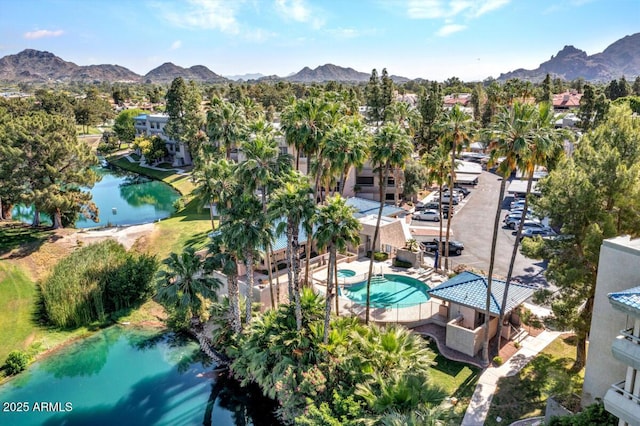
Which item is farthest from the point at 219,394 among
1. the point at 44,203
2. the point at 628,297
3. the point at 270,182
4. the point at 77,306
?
the point at 44,203

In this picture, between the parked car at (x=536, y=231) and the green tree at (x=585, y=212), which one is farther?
the parked car at (x=536, y=231)

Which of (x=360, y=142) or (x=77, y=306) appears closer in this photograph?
(x=360, y=142)

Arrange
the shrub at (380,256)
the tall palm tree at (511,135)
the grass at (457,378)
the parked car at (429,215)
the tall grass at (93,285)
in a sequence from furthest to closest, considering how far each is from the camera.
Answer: the parked car at (429,215), the shrub at (380,256), the tall grass at (93,285), the grass at (457,378), the tall palm tree at (511,135)

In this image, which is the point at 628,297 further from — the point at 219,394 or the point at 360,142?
the point at 219,394

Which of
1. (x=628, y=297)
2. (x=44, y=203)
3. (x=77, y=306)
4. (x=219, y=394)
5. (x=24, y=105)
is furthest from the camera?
(x=24, y=105)

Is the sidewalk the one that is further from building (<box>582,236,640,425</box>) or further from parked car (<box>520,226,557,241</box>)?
parked car (<box>520,226,557,241</box>)

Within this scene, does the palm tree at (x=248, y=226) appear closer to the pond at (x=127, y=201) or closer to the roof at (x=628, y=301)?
the roof at (x=628, y=301)

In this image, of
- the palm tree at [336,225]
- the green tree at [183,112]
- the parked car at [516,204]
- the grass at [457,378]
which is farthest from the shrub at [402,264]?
the green tree at [183,112]
